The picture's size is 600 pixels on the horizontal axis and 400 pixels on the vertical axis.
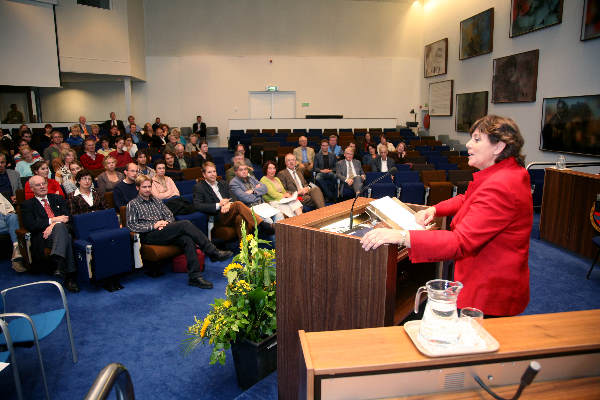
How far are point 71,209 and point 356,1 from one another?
1438 cm

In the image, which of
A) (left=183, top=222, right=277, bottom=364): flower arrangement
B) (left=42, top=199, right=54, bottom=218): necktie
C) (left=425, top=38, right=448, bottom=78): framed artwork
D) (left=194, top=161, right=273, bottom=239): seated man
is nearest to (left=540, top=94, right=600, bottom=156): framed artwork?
(left=425, top=38, right=448, bottom=78): framed artwork

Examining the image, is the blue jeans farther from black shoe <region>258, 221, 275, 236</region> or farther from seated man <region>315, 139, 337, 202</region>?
seated man <region>315, 139, 337, 202</region>

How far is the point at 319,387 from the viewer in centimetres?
96

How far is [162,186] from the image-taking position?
18.1 feet

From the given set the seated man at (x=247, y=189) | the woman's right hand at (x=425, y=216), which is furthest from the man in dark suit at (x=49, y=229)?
the woman's right hand at (x=425, y=216)

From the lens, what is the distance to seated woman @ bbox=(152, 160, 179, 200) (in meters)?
5.42

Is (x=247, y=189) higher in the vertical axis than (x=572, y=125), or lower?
lower

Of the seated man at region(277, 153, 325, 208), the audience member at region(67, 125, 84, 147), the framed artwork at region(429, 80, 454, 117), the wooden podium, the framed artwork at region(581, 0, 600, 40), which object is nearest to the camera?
the wooden podium

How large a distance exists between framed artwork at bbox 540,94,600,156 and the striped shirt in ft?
26.9

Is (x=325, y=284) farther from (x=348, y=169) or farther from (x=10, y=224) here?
(x=348, y=169)

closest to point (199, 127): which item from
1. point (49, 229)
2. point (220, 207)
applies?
point (220, 207)

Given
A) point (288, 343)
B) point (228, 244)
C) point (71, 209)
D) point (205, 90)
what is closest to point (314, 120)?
point (205, 90)

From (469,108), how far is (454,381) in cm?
1285

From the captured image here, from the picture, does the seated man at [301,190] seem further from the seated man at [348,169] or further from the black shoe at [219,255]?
the black shoe at [219,255]
